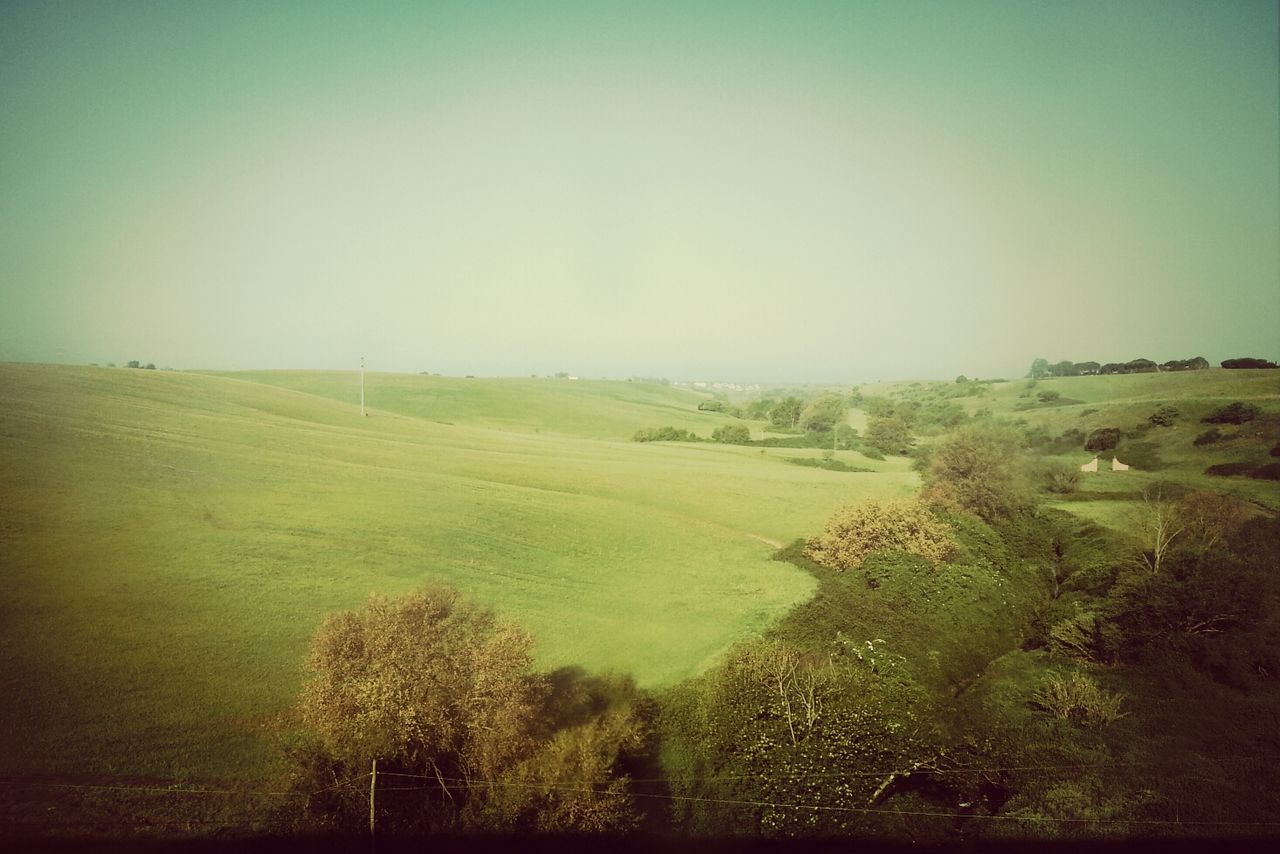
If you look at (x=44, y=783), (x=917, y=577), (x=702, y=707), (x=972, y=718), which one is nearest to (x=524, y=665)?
(x=702, y=707)

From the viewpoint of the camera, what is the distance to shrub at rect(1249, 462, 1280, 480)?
48.7 m

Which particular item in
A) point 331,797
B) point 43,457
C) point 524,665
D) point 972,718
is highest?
point 43,457

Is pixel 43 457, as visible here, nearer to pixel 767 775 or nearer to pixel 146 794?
pixel 146 794

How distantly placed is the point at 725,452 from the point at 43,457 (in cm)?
6390

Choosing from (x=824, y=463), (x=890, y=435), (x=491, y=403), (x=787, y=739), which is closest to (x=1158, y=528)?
(x=787, y=739)

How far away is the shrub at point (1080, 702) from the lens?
770 inches

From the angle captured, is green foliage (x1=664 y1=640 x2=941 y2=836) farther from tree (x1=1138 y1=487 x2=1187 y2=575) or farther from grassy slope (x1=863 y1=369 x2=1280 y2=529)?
grassy slope (x1=863 y1=369 x2=1280 y2=529)

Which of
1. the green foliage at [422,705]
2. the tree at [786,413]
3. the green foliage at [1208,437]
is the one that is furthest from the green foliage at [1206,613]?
the tree at [786,413]

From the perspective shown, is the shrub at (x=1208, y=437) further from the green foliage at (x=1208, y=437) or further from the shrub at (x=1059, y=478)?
the shrub at (x=1059, y=478)

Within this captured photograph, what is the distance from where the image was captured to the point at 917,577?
29422 mm

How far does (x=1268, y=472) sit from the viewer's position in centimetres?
4919

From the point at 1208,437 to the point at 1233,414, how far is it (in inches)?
183

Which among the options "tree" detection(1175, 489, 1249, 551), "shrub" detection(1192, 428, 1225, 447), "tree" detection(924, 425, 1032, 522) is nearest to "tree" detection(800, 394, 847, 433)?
"shrub" detection(1192, 428, 1225, 447)

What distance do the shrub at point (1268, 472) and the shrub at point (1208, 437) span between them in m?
7.61
